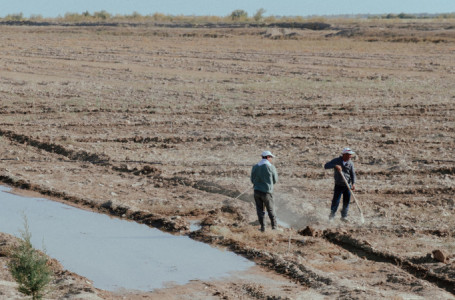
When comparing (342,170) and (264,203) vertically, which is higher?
(342,170)

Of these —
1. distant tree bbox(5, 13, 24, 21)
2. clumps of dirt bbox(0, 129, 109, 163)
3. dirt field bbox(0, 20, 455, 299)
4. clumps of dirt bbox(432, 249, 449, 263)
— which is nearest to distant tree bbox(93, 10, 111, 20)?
distant tree bbox(5, 13, 24, 21)

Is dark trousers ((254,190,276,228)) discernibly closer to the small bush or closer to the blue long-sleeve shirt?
the blue long-sleeve shirt

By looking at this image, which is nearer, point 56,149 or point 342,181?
point 342,181

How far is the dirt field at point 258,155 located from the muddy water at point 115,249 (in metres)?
0.36

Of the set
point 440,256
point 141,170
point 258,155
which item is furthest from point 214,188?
point 440,256

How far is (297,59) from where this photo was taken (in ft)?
142

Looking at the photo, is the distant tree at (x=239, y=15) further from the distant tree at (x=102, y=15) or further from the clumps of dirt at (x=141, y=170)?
the clumps of dirt at (x=141, y=170)

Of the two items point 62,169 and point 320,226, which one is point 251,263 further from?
point 62,169

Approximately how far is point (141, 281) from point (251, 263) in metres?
1.77

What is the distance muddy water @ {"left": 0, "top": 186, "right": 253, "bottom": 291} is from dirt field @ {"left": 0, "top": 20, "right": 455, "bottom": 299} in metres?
0.36

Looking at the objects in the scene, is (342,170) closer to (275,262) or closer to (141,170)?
(275,262)

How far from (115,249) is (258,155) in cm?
701

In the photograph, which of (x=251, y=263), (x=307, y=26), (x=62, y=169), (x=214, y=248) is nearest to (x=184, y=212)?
(x=214, y=248)

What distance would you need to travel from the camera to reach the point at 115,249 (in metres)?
12.8
